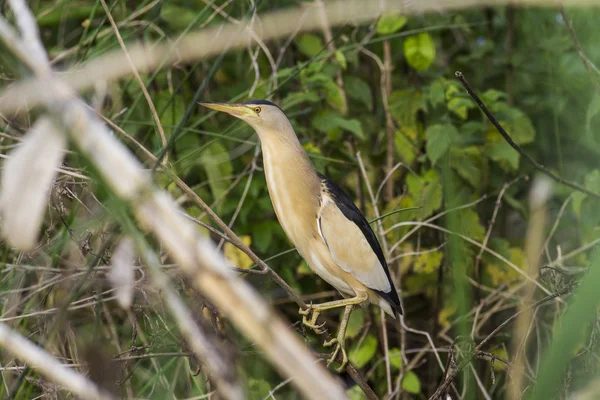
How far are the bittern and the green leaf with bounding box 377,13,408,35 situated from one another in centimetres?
65

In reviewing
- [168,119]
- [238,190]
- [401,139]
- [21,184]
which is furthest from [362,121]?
[21,184]

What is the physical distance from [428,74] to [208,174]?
0.78 metres

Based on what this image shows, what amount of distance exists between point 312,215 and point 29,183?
1.12 meters

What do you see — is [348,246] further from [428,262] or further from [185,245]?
[185,245]

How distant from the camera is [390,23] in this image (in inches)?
83.8

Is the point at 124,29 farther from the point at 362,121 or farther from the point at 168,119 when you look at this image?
the point at 362,121

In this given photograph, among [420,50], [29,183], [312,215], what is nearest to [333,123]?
[420,50]

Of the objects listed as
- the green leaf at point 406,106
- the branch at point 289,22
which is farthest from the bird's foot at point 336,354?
the green leaf at point 406,106

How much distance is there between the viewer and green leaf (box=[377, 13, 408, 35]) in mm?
2106

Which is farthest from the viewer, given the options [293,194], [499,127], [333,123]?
[333,123]

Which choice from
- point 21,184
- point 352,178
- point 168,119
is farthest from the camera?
point 352,178

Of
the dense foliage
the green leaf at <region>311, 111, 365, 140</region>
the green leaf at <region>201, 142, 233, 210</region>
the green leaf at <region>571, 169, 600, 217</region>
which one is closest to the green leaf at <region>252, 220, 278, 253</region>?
the dense foliage

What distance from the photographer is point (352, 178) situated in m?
2.28

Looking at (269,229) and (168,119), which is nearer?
(168,119)
